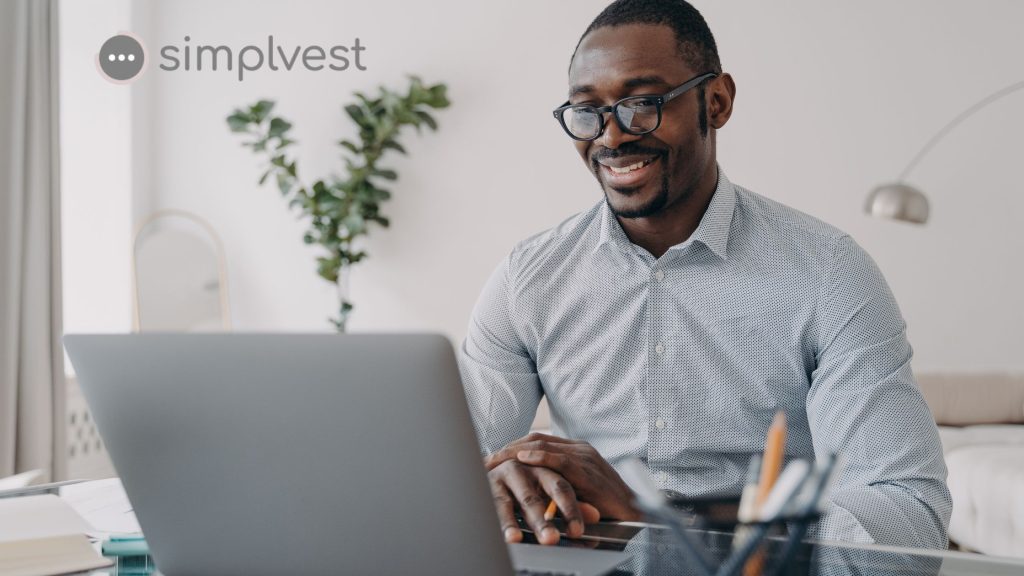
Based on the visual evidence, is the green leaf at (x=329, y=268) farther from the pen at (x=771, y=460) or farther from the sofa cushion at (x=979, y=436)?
the pen at (x=771, y=460)

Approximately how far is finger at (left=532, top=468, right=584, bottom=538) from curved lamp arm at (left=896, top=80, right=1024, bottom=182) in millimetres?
3584

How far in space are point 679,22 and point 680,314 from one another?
0.44 meters

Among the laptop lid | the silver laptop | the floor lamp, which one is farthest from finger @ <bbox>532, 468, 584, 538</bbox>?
the floor lamp

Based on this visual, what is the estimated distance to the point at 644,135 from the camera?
4.68ft

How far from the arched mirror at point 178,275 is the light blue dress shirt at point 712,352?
3061 millimetres

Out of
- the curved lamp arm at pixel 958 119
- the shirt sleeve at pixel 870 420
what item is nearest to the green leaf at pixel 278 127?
the curved lamp arm at pixel 958 119

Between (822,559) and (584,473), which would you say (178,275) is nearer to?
(584,473)

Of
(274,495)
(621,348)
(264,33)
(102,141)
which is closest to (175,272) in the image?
(102,141)

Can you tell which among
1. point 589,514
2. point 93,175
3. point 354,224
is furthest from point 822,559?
point 93,175

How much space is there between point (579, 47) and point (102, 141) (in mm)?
3540

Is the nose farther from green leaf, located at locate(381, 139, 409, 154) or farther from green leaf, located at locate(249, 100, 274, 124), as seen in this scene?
green leaf, located at locate(249, 100, 274, 124)

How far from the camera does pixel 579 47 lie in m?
1.50

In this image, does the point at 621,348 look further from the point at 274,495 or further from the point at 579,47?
the point at 274,495

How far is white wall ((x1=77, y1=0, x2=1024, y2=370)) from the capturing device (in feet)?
13.8
